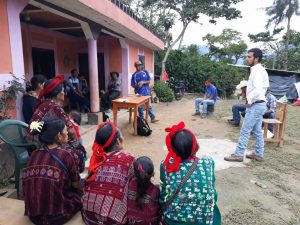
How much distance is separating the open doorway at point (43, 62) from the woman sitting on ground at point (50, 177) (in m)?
6.40

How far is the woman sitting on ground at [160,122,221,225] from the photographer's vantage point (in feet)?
6.04

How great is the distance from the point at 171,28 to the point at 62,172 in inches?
686

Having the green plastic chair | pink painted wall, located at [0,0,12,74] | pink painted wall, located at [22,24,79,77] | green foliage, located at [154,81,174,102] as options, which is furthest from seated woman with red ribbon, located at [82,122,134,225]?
green foliage, located at [154,81,174,102]

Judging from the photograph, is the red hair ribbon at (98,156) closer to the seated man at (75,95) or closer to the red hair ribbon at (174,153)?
the red hair ribbon at (174,153)

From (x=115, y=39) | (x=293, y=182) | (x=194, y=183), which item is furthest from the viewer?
(x=115, y=39)

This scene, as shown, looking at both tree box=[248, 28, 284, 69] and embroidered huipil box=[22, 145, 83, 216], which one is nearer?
embroidered huipil box=[22, 145, 83, 216]

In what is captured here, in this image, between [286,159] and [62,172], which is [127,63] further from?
[62,172]

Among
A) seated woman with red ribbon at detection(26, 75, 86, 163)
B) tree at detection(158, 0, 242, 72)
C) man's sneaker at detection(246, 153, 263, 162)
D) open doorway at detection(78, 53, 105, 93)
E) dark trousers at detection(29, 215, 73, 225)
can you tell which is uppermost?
tree at detection(158, 0, 242, 72)

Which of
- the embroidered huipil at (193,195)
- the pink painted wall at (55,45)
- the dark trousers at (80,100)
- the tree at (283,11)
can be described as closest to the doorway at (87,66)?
the pink painted wall at (55,45)

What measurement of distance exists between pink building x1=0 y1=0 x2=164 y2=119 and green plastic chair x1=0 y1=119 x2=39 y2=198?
1.07m

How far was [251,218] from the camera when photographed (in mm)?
2781

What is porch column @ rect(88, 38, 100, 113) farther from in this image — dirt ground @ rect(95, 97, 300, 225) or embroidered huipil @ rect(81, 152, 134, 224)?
embroidered huipil @ rect(81, 152, 134, 224)

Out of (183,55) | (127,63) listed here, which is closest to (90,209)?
(127,63)

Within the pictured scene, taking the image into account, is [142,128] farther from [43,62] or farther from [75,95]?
[43,62]
